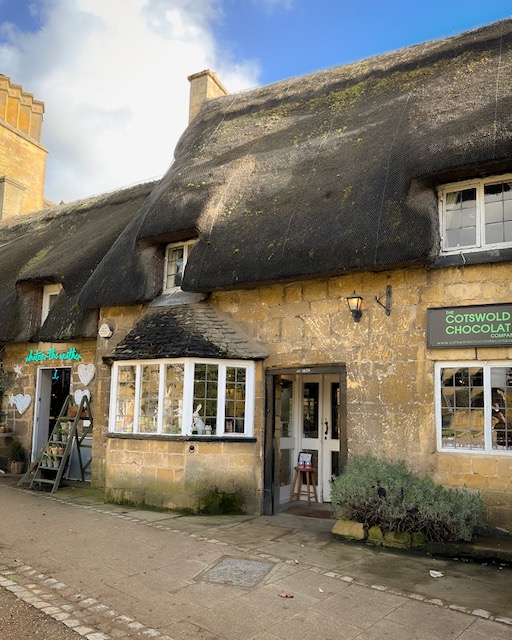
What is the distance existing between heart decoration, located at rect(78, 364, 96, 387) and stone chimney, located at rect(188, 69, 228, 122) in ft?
21.2

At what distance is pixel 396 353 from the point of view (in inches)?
298

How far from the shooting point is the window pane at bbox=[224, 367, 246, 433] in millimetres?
8648

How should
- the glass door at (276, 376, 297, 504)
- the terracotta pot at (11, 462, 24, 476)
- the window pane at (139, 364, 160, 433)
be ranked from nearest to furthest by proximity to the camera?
the window pane at (139, 364, 160, 433) < the glass door at (276, 376, 297, 504) < the terracotta pot at (11, 462, 24, 476)

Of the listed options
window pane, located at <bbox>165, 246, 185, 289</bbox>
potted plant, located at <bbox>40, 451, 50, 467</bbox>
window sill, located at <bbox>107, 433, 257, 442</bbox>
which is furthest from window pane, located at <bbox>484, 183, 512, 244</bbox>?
potted plant, located at <bbox>40, 451, 50, 467</bbox>

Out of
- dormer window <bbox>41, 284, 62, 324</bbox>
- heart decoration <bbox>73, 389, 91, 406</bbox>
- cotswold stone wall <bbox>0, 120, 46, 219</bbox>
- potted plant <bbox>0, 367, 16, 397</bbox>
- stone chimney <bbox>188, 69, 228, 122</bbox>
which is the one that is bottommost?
heart decoration <bbox>73, 389, 91, 406</bbox>

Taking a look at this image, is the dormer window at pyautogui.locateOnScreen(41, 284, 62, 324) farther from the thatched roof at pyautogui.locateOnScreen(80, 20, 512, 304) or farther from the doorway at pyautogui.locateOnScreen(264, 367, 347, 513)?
the doorway at pyautogui.locateOnScreen(264, 367, 347, 513)

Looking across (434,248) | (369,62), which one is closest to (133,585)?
(434,248)

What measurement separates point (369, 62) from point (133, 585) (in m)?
9.88

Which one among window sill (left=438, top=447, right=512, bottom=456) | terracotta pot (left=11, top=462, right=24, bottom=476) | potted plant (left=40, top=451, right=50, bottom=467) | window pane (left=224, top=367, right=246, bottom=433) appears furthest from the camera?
terracotta pot (left=11, top=462, right=24, bottom=476)

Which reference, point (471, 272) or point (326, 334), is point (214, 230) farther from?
point (471, 272)

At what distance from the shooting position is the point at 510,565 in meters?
5.89

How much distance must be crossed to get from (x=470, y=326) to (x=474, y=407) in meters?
1.06

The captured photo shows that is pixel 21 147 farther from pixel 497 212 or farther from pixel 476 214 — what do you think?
pixel 497 212

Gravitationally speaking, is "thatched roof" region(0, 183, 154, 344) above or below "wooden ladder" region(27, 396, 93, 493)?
above
